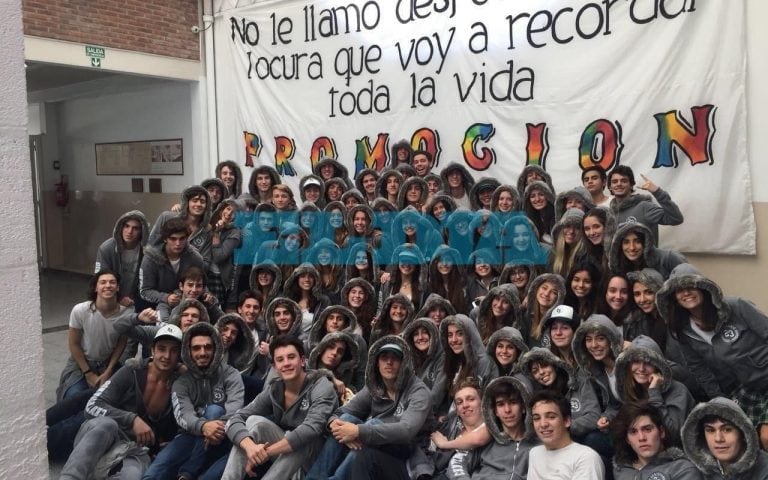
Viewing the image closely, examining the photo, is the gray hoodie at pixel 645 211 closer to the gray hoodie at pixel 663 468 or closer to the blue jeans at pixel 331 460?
the gray hoodie at pixel 663 468

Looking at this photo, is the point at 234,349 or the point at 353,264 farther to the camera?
the point at 353,264

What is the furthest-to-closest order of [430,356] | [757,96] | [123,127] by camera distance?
[123,127] → [757,96] → [430,356]

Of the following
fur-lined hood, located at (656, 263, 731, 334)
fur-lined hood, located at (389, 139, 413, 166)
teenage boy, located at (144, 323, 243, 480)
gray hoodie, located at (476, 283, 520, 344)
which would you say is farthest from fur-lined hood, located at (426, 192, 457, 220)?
fur-lined hood, located at (656, 263, 731, 334)

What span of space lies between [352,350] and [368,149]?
13.5 ft

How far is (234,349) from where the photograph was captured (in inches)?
197

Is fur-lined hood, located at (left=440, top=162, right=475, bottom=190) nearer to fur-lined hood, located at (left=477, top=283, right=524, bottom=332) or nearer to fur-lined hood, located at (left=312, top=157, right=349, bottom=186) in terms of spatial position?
fur-lined hood, located at (left=312, top=157, right=349, bottom=186)

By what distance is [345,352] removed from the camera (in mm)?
4633

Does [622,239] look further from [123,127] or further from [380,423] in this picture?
[123,127]

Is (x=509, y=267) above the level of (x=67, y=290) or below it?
above

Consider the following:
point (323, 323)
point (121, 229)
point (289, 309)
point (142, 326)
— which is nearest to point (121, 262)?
point (121, 229)

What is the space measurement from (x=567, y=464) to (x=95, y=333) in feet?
11.1

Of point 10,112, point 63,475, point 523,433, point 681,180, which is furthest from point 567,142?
point 10,112

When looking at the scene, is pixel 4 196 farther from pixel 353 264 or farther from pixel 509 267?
pixel 353 264

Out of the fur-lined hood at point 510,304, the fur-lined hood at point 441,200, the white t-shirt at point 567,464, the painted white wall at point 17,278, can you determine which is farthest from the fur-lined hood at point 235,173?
the painted white wall at point 17,278
